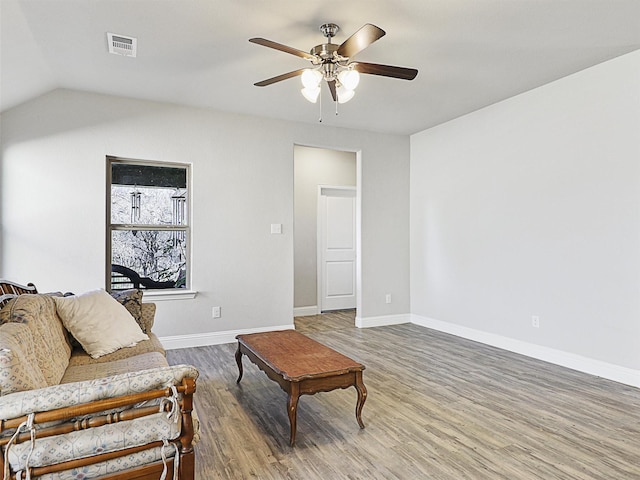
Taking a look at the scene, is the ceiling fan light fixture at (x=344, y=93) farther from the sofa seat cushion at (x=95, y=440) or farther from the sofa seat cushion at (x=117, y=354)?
the sofa seat cushion at (x=95, y=440)

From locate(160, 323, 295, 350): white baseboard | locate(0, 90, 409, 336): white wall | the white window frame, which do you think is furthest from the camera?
locate(160, 323, 295, 350): white baseboard

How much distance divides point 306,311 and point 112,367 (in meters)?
4.44

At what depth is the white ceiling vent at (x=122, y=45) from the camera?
2.99 meters

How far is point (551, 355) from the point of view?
3.97 m

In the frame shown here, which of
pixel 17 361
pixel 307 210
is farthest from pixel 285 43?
pixel 307 210

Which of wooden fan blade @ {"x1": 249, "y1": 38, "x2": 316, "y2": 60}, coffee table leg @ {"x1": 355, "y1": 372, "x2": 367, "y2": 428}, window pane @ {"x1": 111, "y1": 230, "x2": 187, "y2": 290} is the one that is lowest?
coffee table leg @ {"x1": 355, "y1": 372, "x2": 367, "y2": 428}

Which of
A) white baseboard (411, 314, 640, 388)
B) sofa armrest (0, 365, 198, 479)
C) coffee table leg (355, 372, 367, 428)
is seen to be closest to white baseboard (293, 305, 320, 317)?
white baseboard (411, 314, 640, 388)

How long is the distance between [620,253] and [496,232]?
Answer: 130 cm

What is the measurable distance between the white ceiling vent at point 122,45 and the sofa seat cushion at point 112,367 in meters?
2.31

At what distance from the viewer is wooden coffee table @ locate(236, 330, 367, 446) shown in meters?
2.35

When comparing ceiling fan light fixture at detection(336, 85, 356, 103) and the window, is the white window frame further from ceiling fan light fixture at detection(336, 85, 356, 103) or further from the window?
ceiling fan light fixture at detection(336, 85, 356, 103)

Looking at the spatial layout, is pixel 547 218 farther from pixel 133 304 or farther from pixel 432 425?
pixel 133 304

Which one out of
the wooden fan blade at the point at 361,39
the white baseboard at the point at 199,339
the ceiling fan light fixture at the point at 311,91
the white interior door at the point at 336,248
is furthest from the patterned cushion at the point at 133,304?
the white interior door at the point at 336,248

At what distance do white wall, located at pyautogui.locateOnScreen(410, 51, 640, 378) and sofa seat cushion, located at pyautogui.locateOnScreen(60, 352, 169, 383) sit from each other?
3.62m
